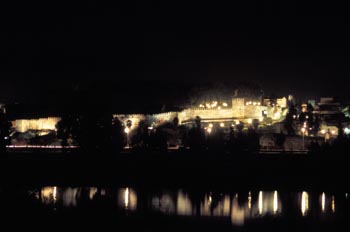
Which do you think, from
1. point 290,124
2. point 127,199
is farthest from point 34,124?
point 127,199

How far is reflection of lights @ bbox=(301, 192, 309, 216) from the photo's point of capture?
25.5 metres

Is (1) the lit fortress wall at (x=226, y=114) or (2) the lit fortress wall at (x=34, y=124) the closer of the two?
(2) the lit fortress wall at (x=34, y=124)

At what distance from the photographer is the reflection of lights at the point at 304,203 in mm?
25483

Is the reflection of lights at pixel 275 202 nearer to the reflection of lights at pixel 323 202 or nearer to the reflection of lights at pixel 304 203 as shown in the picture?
the reflection of lights at pixel 304 203

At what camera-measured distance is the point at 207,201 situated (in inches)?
1083

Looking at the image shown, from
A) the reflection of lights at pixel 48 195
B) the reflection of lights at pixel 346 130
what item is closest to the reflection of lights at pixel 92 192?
the reflection of lights at pixel 48 195

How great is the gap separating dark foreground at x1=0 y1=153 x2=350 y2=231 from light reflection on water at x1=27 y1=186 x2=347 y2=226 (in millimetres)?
48

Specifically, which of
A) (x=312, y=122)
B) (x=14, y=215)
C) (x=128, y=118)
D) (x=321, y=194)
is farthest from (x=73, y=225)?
(x=128, y=118)

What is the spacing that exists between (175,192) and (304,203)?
6.98m

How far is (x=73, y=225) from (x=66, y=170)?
35.3 feet

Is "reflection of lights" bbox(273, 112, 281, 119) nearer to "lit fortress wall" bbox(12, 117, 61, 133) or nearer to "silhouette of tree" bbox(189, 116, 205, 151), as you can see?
"silhouette of tree" bbox(189, 116, 205, 151)

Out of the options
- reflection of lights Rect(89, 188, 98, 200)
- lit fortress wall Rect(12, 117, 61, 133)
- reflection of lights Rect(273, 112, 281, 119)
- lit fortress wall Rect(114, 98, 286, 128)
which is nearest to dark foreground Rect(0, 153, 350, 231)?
reflection of lights Rect(89, 188, 98, 200)

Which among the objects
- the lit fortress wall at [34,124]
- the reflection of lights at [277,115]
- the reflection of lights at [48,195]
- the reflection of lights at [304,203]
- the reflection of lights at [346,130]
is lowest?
→ the reflection of lights at [304,203]

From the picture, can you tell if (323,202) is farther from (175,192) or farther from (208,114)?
(208,114)
